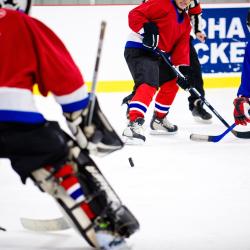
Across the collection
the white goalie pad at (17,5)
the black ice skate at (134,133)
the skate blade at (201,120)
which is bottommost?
the skate blade at (201,120)

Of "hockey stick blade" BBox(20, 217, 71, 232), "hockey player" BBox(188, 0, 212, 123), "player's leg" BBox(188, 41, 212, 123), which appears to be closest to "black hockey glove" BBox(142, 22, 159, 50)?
"hockey player" BBox(188, 0, 212, 123)

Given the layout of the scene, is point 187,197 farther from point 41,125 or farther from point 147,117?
point 147,117

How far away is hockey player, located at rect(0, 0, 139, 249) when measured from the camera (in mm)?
1794

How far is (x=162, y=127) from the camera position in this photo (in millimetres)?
4145

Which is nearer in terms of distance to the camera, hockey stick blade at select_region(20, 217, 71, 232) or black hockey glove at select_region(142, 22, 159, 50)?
hockey stick blade at select_region(20, 217, 71, 232)

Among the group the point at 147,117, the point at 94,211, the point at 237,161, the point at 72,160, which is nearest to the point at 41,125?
the point at 72,160

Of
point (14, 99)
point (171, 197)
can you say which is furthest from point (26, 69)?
point (171, 197)

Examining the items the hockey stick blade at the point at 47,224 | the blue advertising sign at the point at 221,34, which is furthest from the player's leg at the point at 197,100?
the hockey stick blade at the point at 47,224

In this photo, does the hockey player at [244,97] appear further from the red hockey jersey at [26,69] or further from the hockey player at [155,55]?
the red hockey jersey at [26,69]

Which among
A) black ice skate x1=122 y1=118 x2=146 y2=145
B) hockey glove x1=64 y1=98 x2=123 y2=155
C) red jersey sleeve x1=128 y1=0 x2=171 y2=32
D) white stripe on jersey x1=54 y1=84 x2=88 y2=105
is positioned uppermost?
white stripe on jersey x1=54 y1=84 x2=88 y2=105

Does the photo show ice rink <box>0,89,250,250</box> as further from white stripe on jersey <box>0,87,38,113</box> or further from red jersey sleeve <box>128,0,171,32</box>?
red jersey sleeve <box>128,0,171,32</box>

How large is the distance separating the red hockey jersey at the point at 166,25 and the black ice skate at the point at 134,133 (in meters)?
0.45

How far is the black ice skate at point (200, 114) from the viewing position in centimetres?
451

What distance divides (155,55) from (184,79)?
0.68ft
